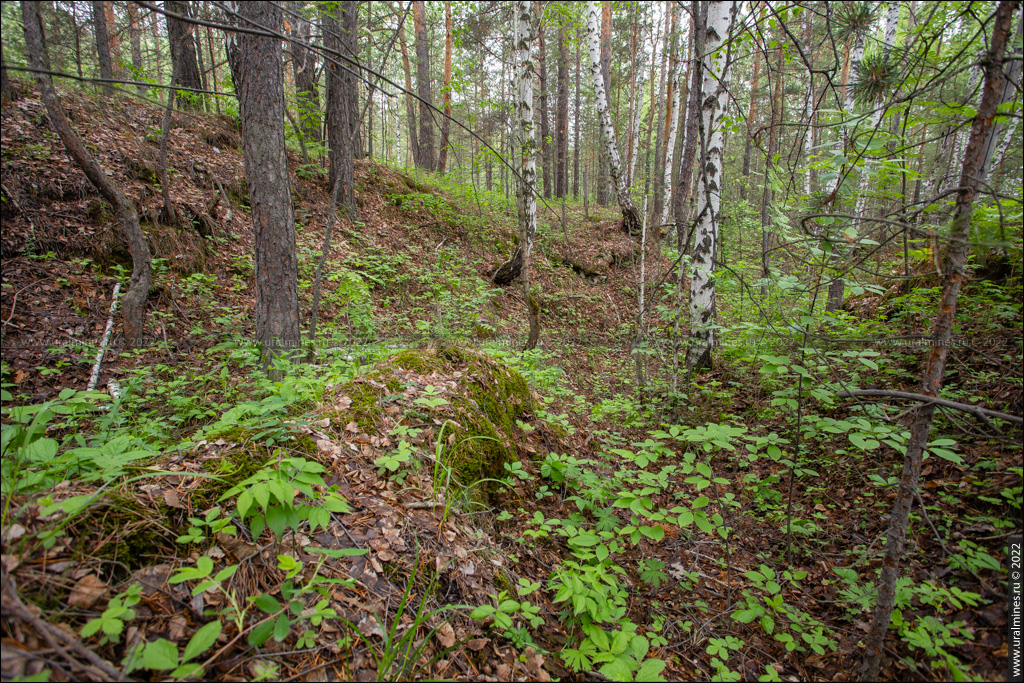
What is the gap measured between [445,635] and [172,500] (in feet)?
4.20

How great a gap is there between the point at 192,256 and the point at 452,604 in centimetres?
726

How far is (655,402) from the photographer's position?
5719mm

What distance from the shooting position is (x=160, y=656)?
4.03ft

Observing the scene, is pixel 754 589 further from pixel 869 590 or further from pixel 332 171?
pixel 332 171

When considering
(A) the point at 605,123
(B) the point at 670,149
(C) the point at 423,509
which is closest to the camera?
(C) the point at 423,509

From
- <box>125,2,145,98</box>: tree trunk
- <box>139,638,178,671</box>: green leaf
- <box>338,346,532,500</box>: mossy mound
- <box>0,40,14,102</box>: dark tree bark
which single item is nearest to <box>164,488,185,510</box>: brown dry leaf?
<box>139,638,178,671</box>: green leaf

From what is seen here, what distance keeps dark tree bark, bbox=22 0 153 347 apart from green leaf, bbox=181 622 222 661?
19.0 ft

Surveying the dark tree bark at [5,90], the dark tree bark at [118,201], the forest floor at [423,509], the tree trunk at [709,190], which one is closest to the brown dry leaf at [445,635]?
the forest floor at [423,509]

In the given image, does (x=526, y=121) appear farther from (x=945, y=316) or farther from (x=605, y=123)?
(x=945, y=316)

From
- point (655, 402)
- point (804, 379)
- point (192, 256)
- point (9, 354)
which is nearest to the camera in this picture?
point (804, 379)

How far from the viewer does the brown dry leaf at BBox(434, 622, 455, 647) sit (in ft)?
6.03

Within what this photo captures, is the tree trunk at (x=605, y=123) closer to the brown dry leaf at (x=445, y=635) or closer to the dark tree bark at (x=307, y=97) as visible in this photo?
the dark tree bark at (x=307, y=97)

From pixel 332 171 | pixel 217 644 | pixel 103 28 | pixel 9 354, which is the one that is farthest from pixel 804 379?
pixel 103 28

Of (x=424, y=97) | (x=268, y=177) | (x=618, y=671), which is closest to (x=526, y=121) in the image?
(x=268, y=177)
